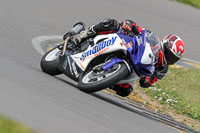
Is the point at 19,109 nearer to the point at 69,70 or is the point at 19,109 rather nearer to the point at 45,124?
the point at 45,124

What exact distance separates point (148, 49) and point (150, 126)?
1.39m

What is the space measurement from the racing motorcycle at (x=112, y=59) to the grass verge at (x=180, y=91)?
5.96ft

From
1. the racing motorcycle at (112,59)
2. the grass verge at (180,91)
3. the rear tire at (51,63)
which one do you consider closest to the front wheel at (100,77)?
the racing motorcycle at (112,59)

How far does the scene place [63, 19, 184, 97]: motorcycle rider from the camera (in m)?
7.27

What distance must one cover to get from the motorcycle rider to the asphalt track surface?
830 millimetres

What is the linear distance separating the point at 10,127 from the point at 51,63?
13.7ft

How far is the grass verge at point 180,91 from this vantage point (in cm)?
902

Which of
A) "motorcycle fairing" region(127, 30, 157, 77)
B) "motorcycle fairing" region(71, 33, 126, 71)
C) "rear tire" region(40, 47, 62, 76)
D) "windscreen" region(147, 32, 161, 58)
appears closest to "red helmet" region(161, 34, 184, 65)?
"windscreen" region(147, 32, 161, 58)

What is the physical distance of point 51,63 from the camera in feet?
26.1

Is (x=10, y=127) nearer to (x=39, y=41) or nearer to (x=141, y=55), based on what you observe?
(x=141, y=55)

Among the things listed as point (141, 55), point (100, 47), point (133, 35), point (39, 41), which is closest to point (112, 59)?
point (100, 47)

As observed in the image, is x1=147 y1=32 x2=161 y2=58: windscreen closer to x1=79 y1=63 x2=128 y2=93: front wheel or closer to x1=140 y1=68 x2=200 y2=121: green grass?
x1=79 y1=63 x2=128 y2=93: front wheel

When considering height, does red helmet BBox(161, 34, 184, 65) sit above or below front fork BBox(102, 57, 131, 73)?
above

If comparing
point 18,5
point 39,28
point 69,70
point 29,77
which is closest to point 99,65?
Answer: point 69,70
